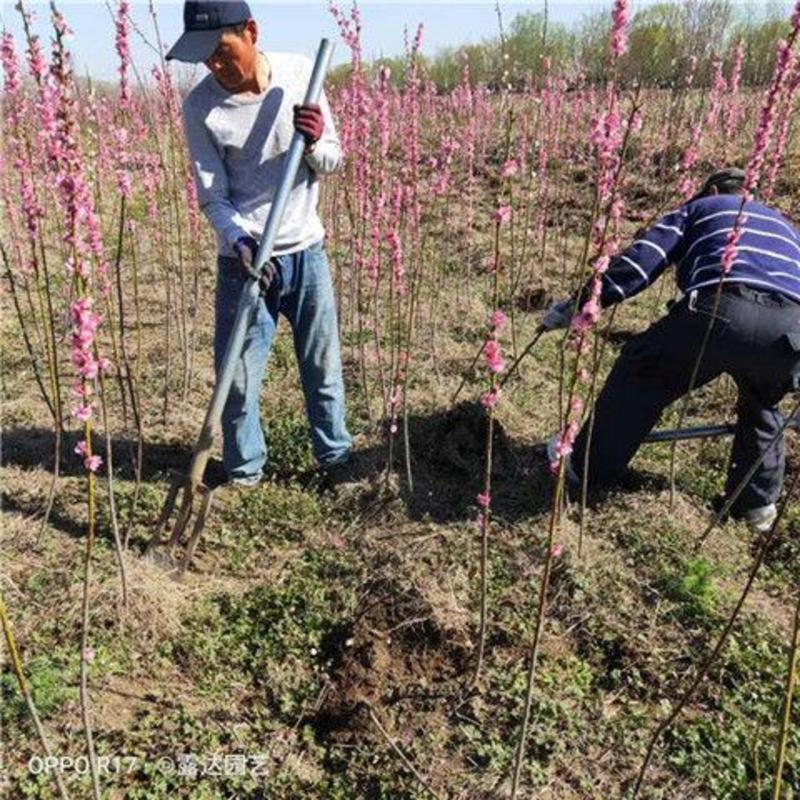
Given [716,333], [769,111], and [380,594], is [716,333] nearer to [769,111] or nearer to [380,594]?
[769,111]

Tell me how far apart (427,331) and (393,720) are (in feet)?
11.2

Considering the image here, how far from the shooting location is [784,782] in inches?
85.3

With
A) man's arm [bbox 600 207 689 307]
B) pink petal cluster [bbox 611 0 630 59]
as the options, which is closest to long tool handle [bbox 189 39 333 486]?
man's arm [bbox 600 207 689 307]

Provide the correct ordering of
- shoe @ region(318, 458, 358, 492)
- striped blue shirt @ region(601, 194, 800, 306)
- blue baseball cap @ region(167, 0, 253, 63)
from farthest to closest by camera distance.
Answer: shoe @ region(318, 458, 358, 492) → striped blue shirt @ region(601, 194, 800, 306) → blue baseball cap @ region(167, 0, 253, 63)

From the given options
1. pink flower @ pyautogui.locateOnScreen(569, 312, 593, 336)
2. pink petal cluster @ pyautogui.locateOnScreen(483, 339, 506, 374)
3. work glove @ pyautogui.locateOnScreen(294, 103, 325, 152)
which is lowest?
pink petal cluster @ pyautogui.locateOnScreen(483, 339, 506, 374)

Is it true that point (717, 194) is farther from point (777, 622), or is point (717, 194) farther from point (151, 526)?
point (151, 526)

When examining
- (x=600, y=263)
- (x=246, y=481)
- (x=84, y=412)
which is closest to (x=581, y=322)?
(x=600, y=263)

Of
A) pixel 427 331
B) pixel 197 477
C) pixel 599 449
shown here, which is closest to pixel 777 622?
pixel 599 449

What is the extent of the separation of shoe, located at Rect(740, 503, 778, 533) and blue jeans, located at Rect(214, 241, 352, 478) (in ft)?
6.20

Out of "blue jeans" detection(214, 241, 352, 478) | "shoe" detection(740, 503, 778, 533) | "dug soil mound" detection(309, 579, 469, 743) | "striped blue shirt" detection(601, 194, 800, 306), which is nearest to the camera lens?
"dug soil mound" detection(309, 579, 469, 743)

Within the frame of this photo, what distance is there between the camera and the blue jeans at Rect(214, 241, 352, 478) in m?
3.09

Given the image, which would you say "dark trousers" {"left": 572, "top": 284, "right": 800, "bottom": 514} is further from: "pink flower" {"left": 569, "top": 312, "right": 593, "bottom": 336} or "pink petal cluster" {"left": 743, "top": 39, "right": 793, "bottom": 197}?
"pink flower" {"left": 569, "top": 312, "right": 593, "bottom": 336}

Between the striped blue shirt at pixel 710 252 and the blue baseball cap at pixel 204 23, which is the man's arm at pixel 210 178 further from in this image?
the striped blue shirt at pixel 710 252

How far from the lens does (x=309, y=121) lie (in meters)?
2.75
